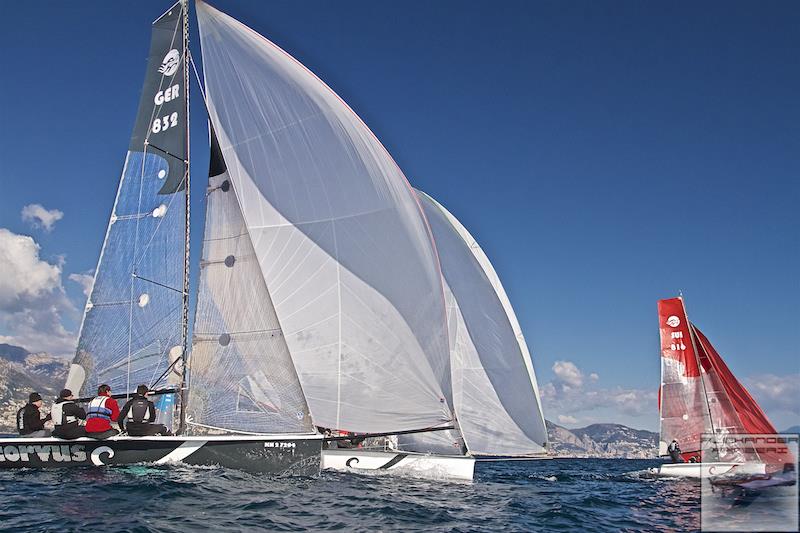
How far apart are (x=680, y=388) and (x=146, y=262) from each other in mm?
23068

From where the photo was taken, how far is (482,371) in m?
20.7

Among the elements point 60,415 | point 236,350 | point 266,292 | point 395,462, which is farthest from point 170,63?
point 395,462

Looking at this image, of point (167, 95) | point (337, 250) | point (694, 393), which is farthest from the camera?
point (694, 393)

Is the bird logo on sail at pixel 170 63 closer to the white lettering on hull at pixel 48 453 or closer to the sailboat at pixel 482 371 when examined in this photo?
the sailboat at pixel 482 371

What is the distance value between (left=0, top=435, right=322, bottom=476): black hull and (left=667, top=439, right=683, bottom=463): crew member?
1958 centimetres

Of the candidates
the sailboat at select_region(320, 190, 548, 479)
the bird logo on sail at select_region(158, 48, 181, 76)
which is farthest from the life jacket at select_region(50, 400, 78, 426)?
the bird logo on sail at select_region(158, 48, 181, 76)

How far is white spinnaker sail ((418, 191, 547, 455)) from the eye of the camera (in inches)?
795

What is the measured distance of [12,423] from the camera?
382 ft

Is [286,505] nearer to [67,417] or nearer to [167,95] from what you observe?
[67,417]

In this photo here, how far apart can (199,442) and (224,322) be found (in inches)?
127

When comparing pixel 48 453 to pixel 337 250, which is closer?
pixel 48 453

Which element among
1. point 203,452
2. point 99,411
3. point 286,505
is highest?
point 99,411
